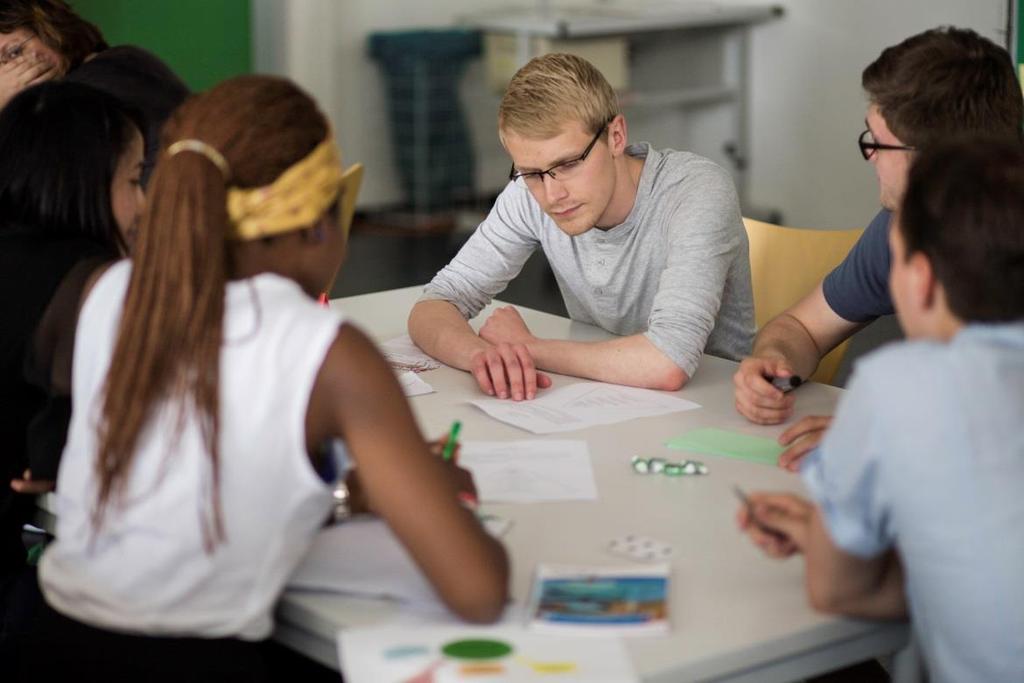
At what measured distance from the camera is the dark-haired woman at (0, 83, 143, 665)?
1.80 metres

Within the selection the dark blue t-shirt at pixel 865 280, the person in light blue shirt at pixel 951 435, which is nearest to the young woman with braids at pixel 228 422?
the person in light blue shirt at pixel 951 435

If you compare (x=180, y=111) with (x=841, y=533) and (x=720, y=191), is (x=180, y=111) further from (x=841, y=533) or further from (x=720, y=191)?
(x=720, y=191)

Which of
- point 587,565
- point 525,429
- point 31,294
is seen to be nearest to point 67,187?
point 31,294

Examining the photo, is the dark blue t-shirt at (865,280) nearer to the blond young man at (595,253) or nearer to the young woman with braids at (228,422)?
the blond young man at (595,253)

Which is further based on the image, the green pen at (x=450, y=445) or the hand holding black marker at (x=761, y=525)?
the green pen at (x=450, y=445)

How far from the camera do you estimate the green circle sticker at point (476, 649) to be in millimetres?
1356

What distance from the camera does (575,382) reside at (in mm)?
2264

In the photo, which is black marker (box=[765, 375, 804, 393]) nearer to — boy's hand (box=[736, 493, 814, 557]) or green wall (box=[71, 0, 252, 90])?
boy's hand (box=[736, 493, 814, 557])

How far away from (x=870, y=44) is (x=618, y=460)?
499cm

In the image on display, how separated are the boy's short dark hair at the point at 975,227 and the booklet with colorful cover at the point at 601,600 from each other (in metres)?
0.43

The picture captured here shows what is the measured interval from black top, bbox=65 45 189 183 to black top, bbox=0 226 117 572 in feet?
3.21

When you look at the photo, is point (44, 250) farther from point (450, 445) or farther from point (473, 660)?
point (473, 660)

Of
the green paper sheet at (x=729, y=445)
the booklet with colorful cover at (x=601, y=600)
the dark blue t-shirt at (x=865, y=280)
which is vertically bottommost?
the green paper sheet at (x=729, y=445)

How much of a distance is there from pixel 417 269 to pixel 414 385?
3903 mm
